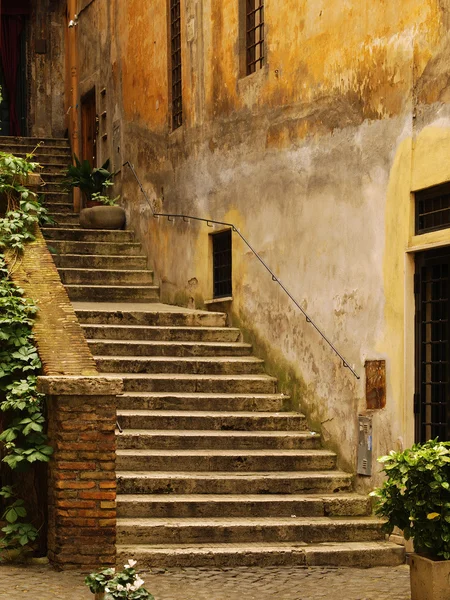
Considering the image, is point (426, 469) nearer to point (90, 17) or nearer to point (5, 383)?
point (5, 383)

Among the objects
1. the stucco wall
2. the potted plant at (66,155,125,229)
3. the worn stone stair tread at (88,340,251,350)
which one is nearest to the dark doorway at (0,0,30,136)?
the stucco wall

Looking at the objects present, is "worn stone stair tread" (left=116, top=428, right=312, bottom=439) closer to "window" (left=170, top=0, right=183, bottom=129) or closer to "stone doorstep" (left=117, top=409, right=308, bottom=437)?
"stone doorstep" (left=117, top=409, right=308, bottom=437)

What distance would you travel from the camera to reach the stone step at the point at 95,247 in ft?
46.6

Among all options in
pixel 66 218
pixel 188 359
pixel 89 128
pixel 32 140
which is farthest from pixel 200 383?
pixel 32 140

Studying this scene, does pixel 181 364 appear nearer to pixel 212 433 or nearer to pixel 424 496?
pixel 212 433

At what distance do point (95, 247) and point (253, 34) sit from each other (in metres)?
3.74

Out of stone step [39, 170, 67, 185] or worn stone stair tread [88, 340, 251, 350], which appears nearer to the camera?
worn stone stair tread [88, 340, 251, 350]

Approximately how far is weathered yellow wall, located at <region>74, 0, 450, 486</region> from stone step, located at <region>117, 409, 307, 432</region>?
0.27m

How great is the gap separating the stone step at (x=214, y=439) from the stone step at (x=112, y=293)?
3.32 m

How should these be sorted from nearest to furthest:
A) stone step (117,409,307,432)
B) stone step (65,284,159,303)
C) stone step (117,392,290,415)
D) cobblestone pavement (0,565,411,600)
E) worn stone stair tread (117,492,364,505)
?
cobblestone pavement (0,565,411,600) < worn stone stair tread (117,492,364,505) < stone step (117,409,307,432) < stone step (117,392,290,415) < stone step (65,284,159,303)

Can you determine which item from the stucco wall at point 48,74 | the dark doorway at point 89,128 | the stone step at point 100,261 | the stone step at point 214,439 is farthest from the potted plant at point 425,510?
the stucco wall at point 48,74

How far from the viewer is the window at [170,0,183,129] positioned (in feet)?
46.4

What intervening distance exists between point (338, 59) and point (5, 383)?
4.18 meters

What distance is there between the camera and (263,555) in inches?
337
